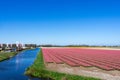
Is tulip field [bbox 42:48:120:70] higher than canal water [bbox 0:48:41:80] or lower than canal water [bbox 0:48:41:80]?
higher

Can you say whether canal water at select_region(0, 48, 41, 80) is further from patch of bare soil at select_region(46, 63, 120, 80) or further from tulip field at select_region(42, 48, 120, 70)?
patch of bare soil at select_region(46, 63, 120, 80)

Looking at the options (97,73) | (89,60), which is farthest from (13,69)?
(97,73)

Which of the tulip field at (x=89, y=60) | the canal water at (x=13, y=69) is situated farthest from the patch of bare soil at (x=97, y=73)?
the canal water at (x=13, y=69)

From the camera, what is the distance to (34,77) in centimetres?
2014

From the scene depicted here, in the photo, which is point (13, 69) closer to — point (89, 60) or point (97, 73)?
point (89, 60)

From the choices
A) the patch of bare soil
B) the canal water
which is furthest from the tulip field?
the canal water

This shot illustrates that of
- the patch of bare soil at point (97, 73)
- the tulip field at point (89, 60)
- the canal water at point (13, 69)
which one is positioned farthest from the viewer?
the tulip field at point (89, 60)

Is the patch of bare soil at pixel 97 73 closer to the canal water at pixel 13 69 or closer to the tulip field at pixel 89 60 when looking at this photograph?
the tulip field at pixel 89 60

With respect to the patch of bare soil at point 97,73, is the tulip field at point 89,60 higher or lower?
higher

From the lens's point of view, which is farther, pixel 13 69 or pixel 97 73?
pixel 13 69

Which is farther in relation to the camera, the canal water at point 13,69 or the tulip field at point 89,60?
the tulip field at point 89,60

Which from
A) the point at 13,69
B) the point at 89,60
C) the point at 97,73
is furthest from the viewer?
the point at 89,60

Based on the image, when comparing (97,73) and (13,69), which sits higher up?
(97,73)

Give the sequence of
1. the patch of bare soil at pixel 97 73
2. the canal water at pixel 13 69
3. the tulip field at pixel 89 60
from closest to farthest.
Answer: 1. the patch of bare soil at pixel 97 73
2. the canal water at pixel 13 69
3. the tulip field at pixel 89 60
